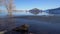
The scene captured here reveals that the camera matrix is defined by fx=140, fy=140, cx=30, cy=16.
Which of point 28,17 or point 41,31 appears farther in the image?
point 41,31

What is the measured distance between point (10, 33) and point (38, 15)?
516mm

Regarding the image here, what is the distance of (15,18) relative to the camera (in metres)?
2.19

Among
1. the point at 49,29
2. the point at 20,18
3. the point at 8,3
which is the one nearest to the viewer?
the point at 8,3

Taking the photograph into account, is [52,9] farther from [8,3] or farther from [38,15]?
[8,3]

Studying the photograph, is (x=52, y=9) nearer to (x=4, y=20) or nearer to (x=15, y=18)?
(x=15, y=18)

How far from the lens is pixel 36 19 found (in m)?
2.26

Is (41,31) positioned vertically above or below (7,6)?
below

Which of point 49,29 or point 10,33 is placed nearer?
point 10,33

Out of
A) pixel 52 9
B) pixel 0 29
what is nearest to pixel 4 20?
pixel 0 29

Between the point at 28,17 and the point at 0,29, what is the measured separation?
18.7 inches

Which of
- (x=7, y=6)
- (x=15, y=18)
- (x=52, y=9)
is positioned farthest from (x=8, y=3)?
(x=52, y=9)

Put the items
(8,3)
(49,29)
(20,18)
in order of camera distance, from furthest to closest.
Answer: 1. (49,29)
2. (20,18)
3. (8,3)

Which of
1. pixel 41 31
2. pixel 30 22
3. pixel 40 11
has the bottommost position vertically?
pixel 41 31

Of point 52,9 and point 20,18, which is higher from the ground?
point 52,9
